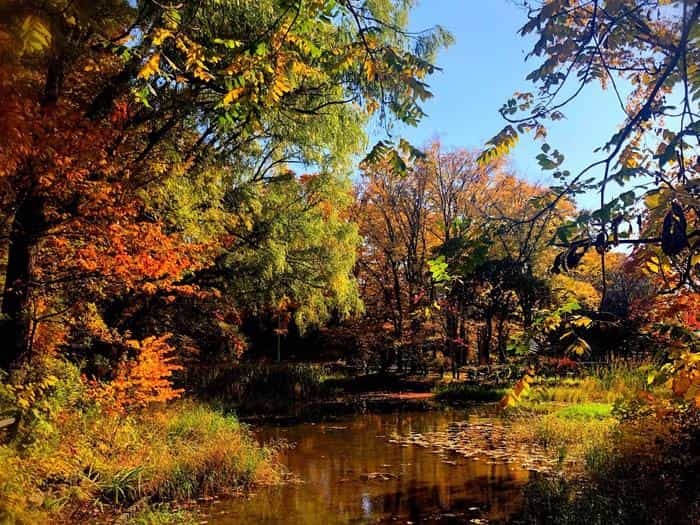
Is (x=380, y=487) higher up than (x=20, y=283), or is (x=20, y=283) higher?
(x=20, y=283)

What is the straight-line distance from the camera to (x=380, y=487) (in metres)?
7.13

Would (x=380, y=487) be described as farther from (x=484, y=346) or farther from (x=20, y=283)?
(x=484, y=346)

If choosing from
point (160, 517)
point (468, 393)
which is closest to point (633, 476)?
point (160, 517)

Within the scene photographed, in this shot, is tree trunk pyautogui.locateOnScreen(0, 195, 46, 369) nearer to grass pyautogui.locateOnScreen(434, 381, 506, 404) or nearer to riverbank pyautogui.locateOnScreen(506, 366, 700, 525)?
riverbank pyautogui.locateOnScreen(506, 366, 700, 525)

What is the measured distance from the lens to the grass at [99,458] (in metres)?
4.99

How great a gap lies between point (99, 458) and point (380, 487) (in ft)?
11.3

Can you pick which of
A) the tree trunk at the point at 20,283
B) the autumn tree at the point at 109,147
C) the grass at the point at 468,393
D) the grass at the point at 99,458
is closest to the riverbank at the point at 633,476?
the grass at the point at 99,458

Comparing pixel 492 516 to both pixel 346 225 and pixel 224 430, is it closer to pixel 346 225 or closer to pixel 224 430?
pixel 224 430

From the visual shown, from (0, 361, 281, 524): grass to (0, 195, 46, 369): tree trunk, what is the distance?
590mm

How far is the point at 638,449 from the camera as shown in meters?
5.42

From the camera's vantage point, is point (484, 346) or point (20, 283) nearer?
point (20, 283)

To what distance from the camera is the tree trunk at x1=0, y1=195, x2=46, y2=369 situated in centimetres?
662

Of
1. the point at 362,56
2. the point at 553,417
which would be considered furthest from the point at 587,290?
the point at 362,56

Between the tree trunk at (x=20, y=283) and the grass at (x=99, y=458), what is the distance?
1.94ft
